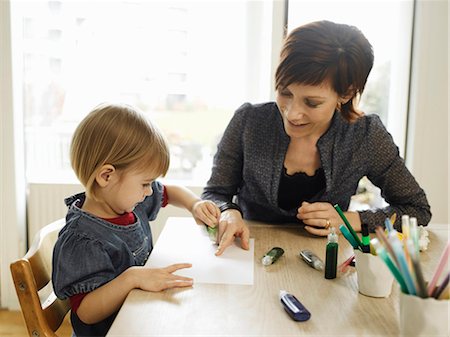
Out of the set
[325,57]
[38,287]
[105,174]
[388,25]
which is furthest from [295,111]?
[388,25]

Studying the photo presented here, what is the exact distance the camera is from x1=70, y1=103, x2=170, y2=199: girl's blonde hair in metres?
1.12

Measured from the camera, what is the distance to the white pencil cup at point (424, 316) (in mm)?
770

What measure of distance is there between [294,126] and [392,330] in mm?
686

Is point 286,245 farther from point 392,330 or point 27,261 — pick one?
point 27,261

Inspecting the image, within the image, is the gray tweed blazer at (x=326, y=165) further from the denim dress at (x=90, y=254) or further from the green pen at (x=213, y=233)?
the denim dress at (x=90, y=254)

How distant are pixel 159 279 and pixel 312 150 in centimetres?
66

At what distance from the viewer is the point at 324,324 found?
0.86m

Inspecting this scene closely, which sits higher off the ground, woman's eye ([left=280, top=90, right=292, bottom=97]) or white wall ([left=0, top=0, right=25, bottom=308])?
woman's eye ([left=280, top=90, right=292, bottom=97])

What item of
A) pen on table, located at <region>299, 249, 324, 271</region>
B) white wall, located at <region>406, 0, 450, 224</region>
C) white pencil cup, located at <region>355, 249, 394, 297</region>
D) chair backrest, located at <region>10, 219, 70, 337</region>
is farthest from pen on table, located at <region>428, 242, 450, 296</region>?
white wall, located at <region>406, 0, 450, 224</region>

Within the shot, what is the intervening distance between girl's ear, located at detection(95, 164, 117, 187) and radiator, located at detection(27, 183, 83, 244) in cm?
133

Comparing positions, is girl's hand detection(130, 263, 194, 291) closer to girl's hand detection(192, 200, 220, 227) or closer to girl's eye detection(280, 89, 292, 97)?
girl's hand detection(192, 200, 220, 227)

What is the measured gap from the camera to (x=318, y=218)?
1317 mm

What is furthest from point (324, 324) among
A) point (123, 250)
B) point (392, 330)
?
point (123, 250)

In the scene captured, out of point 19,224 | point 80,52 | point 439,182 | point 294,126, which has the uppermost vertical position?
point 80,52
